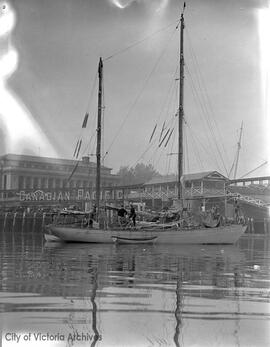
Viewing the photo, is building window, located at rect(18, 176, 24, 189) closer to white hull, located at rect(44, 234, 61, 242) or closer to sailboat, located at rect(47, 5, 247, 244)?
white hull, located at rect(44, 234, 61, 242)

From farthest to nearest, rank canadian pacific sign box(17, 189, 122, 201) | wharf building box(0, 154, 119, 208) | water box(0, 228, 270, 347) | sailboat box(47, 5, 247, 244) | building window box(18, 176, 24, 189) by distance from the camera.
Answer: building window box(18, 176, 24, 189) < canadian pacific sign box(17, 189, 122, 201) < wharf building box(0, 154, 119, 208) < sailboat box(47, 5, 247, 244) < water box(0, 228, 270, 347)

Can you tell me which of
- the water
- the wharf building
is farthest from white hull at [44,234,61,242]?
the wharf building

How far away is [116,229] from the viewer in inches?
1439

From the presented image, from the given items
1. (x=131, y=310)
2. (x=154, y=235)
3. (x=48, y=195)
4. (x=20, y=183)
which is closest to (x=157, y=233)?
(x=154, y=235)

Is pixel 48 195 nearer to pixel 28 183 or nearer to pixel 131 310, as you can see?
pixel 28 183

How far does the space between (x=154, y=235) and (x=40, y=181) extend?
62.7 meters

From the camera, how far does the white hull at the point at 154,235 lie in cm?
3622

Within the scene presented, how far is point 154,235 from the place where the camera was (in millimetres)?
36188

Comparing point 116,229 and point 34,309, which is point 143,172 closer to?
point 116,229

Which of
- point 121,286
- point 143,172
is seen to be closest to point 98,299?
point 121,286

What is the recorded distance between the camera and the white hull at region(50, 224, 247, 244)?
36219 millimetres

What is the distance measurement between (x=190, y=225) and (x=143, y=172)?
81767mm

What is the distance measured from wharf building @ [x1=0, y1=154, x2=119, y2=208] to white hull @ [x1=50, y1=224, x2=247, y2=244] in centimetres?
4927

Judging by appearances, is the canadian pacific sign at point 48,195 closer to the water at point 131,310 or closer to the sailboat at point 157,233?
the sailboat at point 157,233
